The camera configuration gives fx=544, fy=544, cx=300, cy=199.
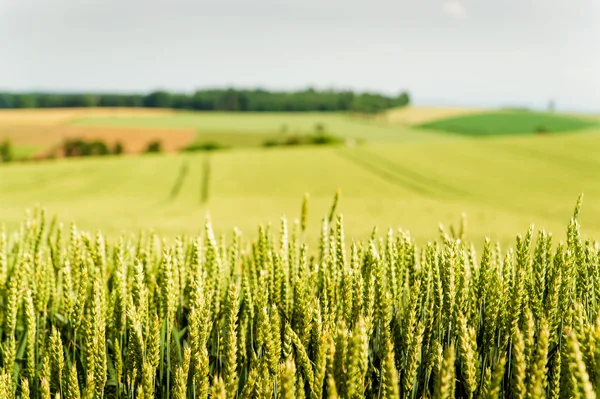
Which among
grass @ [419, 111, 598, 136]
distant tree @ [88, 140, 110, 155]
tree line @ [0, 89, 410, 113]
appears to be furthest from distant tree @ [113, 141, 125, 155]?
tree line @ [0, 89, 410, 113]

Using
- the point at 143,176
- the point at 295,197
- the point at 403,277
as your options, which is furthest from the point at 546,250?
the point at 143,176

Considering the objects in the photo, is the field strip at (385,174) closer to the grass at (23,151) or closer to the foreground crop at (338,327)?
the foreground crop at (338,327)

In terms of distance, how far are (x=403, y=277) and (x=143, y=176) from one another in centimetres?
2091

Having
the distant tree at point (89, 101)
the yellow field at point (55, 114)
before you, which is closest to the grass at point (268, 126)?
the yellow field at point (55, 114)

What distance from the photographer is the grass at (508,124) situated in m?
47.3

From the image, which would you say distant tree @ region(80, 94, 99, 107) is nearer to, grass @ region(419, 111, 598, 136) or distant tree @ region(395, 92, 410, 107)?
distant tree @ region(395, 92, 410, 107)

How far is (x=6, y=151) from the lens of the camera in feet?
124

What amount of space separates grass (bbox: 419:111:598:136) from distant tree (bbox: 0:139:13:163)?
34.8m

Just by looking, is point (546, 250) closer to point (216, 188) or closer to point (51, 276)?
point (51, 276)

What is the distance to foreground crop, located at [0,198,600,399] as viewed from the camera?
1.16 m

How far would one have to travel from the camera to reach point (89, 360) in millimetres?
1334

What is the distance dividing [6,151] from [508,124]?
42749mm

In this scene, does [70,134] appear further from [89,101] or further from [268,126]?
[89,101]

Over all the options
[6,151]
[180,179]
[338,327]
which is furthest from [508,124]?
[338,327]
